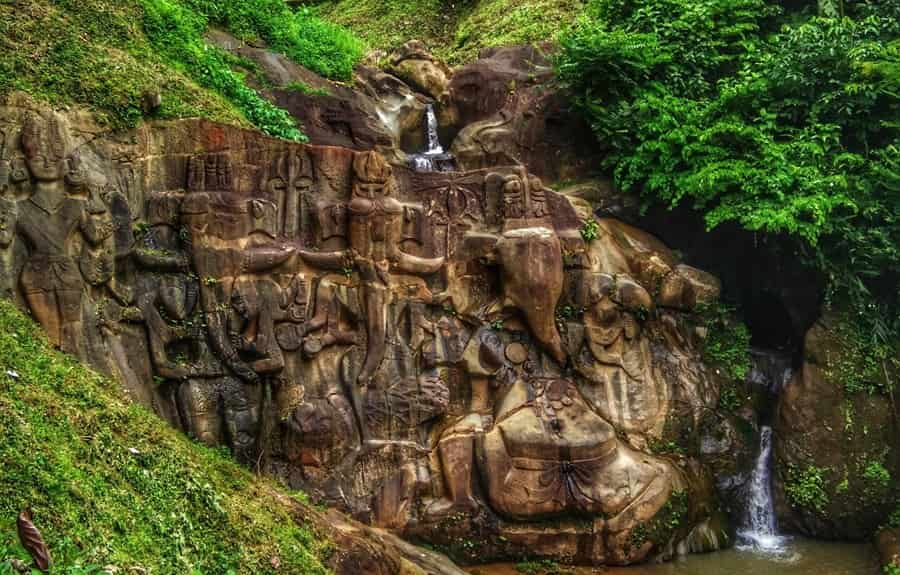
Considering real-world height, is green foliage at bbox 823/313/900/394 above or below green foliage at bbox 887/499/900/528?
above

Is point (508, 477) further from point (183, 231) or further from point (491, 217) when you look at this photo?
point (183, 231)

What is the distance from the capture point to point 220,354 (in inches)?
418

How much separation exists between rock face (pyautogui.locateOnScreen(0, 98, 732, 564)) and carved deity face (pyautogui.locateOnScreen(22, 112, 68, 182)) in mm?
22

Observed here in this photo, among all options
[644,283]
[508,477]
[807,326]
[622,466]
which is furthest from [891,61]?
[508,477]

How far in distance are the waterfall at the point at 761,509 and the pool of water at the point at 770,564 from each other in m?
0.35

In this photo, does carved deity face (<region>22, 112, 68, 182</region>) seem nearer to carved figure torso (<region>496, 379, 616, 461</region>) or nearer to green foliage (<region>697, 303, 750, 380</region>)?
carved figure torso (<region>496, 379, 616, 461</region>)

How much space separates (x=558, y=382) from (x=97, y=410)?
6.75 m

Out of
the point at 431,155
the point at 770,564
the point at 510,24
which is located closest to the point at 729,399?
the point at 770,564

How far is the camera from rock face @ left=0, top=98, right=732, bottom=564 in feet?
32.3

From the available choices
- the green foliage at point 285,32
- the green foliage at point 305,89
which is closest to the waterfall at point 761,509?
the green foliage at point 305,89

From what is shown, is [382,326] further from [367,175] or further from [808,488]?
[808,488]

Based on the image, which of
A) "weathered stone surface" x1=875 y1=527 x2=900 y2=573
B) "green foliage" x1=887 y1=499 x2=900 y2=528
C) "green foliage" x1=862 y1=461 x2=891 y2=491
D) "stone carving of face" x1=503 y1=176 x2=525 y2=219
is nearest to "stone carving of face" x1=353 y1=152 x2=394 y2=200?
"stone carving of face" x1=503 y1=176 x2=525 y2=219

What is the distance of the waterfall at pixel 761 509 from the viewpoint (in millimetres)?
12875

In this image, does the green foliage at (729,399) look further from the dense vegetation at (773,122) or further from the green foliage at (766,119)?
the green foliage at (766,119)
